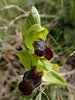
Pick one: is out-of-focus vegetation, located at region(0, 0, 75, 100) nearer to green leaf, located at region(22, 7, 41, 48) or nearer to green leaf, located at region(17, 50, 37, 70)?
green leaf, located at region(17, 50, 37, 70)

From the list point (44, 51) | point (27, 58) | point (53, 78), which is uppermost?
point (44, 51)

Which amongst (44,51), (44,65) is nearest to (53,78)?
(44,65)

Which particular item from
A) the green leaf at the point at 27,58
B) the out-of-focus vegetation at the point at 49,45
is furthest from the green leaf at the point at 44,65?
the out-of-focus vegetation at the point at 49,45

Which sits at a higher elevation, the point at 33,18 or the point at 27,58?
the point at 33,18

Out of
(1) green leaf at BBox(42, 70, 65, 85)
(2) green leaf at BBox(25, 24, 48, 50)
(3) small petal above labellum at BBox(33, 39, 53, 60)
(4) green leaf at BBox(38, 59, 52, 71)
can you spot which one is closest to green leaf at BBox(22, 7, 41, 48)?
(2) green leaf at BBox(25, 24, 48, 50)

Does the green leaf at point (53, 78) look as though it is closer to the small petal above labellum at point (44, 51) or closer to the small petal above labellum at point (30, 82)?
the small petal above labellum at point (30, 82)

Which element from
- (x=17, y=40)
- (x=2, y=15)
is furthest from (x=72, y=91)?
(x=2, y=15)

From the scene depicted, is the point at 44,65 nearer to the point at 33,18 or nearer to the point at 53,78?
the point at 53,78
